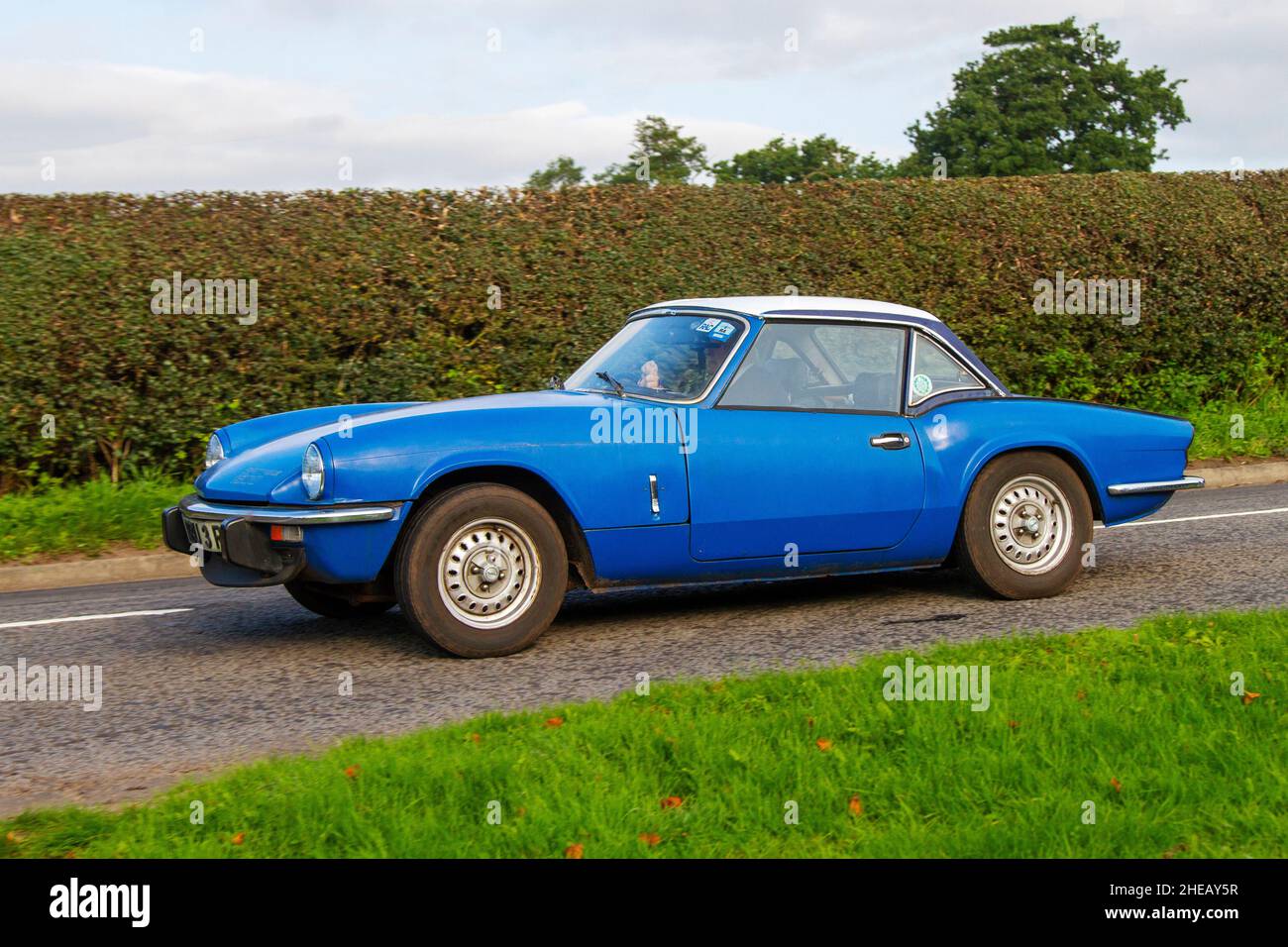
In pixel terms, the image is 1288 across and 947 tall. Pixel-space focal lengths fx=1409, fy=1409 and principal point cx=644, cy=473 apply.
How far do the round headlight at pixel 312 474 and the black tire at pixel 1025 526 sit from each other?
127 inches

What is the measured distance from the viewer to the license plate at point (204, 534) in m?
6.14

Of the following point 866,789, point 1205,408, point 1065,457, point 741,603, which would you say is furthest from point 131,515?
point 1205,408

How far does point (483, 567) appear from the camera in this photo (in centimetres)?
613

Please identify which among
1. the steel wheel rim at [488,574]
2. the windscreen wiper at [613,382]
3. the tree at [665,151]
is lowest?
the steel wheel rim at [488,574]

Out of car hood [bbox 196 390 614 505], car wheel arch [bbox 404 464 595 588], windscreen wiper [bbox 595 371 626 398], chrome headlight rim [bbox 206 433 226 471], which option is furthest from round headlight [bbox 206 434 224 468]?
windscreen wiper [bbox 595 371 626 398]

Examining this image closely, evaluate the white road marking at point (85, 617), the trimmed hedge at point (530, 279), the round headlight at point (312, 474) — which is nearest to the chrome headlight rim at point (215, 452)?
the round headlight at point (312, 474)

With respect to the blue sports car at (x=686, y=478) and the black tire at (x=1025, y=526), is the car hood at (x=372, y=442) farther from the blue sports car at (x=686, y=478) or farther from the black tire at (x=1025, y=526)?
the black tire at (x=1025, y=526)

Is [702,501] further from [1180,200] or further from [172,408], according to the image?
[1180,200]

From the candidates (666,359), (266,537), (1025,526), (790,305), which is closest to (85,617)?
(266,537)

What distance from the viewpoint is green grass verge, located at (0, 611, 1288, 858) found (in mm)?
3805

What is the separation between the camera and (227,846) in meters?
3.79

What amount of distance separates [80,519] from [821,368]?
5962mm

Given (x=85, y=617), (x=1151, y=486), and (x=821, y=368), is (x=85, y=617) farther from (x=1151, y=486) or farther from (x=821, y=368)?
(x=1151, y=486)
